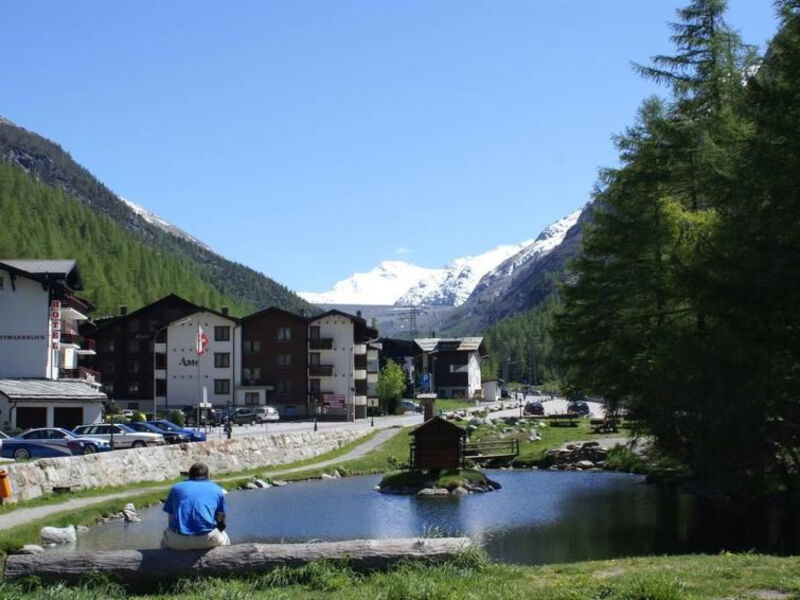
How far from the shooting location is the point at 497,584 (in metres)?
12.6

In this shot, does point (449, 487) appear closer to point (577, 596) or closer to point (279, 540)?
point (279, 540)

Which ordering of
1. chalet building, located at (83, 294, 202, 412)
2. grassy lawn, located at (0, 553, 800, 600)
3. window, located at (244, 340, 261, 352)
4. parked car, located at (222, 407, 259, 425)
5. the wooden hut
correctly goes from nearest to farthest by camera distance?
grassy lawn, located at (0, 553, 800, 600) → the wooden hut → parked car, located at (222, 407, 259, 425) → window, located at (244, 340, 261, 352) → chalet building, located at (83, 294, 202, 412)

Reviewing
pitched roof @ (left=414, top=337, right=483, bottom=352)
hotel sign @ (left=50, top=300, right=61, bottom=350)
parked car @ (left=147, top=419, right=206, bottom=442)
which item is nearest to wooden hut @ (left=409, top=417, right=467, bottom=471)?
parked car @ (left=147, top=419, right=206, bottom=442)

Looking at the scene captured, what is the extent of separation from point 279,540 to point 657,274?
20.3 m

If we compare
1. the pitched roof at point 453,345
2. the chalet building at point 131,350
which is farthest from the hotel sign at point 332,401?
the pitched roof at point 453,345

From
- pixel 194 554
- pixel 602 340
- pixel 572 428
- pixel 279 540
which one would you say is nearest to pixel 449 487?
pixel 602 340

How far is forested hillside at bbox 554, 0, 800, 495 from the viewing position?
25.1m

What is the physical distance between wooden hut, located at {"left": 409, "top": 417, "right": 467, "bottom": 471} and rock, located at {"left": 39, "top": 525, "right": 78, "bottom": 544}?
22.5m

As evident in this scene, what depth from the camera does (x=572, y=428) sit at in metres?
77.8

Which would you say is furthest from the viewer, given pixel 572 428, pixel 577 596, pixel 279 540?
pixel 572 428

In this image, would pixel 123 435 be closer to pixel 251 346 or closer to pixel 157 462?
pixel 157 462

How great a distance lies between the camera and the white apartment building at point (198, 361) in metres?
97.5

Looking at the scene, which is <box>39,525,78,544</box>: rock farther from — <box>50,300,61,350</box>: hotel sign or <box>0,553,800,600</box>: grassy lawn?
<box>50,300,61,350</box>: hotel sign

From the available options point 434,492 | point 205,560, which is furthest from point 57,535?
point 434,492
